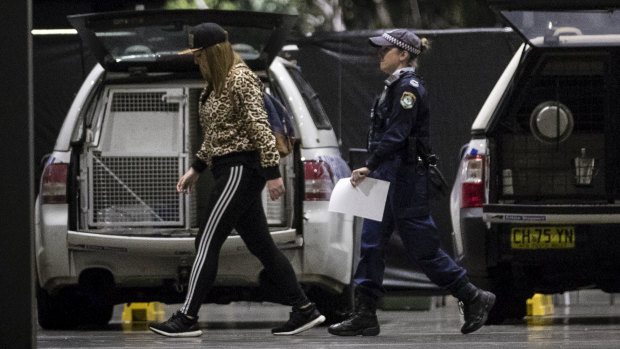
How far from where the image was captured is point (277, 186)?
805cm

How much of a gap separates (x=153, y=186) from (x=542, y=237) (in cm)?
262

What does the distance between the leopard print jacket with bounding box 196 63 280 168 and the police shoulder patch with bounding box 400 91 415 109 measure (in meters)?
0.80

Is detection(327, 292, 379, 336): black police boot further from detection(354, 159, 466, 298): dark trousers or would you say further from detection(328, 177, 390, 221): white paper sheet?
detection(328, 177, 390, 221): white paper sheet

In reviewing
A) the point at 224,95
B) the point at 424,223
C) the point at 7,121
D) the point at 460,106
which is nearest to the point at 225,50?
the point at 224,95

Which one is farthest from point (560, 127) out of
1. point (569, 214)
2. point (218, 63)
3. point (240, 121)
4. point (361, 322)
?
point (218, 63)

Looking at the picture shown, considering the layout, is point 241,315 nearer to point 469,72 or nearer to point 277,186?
point 469,72

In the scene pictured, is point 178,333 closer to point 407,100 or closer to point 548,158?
point 407,100

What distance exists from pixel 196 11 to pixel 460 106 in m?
4.22

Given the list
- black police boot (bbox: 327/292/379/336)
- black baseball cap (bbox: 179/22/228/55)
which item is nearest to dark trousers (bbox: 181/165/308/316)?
black baseball cap (bbox: 179/22/228/55)

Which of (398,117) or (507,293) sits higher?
(398,117)

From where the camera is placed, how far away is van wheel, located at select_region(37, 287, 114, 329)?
9773mm

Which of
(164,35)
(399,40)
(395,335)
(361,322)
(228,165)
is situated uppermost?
(164,35)

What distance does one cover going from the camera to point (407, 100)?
8.23 metres

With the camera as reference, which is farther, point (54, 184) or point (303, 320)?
point (54, 184)
